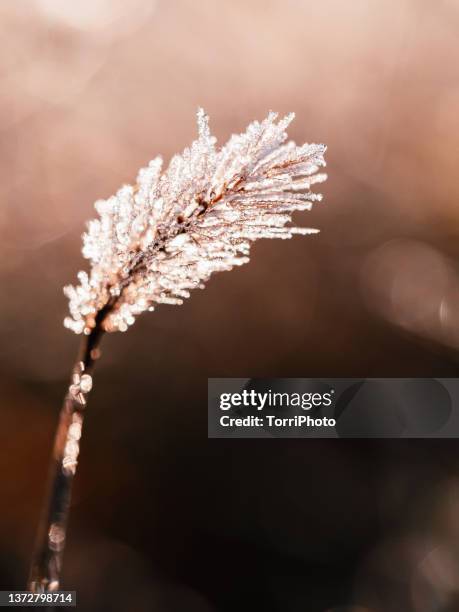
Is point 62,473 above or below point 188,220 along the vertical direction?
below

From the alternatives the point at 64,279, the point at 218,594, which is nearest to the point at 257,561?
the point at 218,594

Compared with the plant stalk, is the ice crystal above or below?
above

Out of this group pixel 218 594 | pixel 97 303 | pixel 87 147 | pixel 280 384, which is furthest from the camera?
pixel 87 147

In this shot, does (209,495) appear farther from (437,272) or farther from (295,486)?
(437,272)

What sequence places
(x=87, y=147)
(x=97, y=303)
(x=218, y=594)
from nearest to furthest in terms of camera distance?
(x=97, y=303)
(x=218, y=594)
(x=87, y=147)
